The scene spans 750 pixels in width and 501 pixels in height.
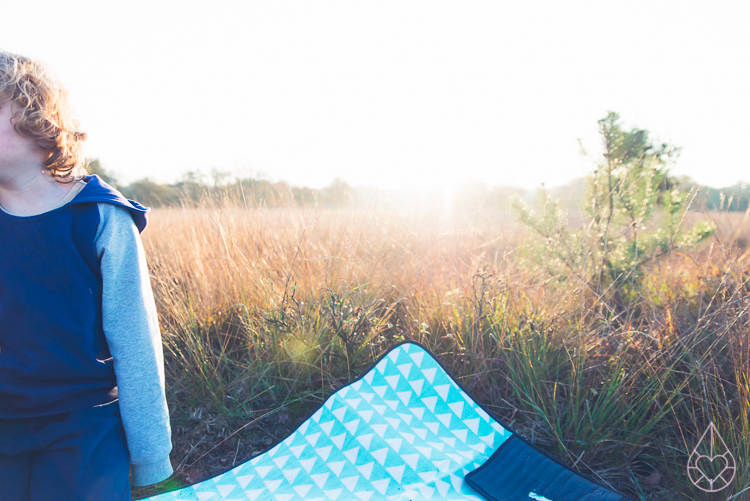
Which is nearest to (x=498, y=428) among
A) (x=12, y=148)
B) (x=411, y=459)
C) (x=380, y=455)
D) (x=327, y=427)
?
(x=411, y=459)

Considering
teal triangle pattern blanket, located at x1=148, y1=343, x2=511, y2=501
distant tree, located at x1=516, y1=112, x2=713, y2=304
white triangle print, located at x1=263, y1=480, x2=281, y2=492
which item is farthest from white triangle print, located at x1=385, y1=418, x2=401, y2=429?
distant tree, located at x1=516, y1=112, x2=713, y2=304

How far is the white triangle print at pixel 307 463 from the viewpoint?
153 centimetres

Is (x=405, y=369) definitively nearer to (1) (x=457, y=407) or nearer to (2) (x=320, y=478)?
(1) (x=457, y=407)

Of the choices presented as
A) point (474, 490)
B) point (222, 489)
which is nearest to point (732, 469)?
point (474, 490)

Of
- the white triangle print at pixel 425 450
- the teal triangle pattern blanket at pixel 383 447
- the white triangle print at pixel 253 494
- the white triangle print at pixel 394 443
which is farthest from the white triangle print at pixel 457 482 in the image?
the white triangle print at pixel 253 494

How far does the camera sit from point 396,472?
58.2 inches

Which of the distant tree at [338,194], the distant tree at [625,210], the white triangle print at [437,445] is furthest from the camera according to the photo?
the distant tree at [338,194]

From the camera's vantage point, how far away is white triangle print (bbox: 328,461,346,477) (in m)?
1.50

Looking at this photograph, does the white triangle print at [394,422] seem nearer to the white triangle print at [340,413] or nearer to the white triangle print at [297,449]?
the white triangle print at [340,413]

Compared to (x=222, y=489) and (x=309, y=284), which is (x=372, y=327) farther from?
(x=222, y=489)

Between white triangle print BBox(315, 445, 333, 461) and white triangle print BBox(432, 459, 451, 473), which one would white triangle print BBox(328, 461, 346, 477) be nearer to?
white triangle print BBox(315, 445, 333, 461)

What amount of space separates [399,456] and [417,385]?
14.0 inches

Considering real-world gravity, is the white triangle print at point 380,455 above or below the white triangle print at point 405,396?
below

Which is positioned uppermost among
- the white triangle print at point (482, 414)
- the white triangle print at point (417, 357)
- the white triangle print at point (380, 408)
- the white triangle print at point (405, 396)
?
the white triangle print at point (417, 357)
